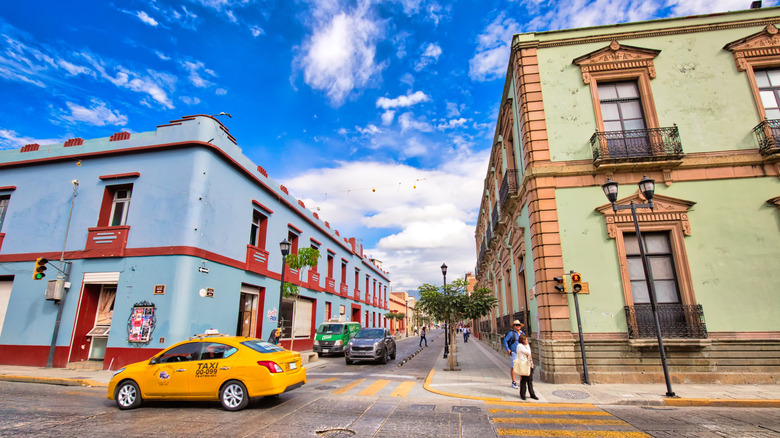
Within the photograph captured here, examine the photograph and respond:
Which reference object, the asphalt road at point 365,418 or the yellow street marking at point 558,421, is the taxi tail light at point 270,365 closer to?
the asphalt road at point 365,418

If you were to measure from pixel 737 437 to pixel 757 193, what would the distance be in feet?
30.2

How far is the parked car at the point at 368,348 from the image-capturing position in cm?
1733

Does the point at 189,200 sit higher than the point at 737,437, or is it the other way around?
the point at 189,200

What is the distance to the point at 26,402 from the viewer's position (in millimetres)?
8047

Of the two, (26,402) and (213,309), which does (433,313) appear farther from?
(26,402)

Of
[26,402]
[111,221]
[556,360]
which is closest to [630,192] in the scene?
[556,360]

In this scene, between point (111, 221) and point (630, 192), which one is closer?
point (630, 192)

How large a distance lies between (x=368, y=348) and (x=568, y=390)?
32.0ft

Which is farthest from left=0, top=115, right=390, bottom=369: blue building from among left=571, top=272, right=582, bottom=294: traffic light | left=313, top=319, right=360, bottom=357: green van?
left=571, top=272, right=582, bottom=294: traffic light

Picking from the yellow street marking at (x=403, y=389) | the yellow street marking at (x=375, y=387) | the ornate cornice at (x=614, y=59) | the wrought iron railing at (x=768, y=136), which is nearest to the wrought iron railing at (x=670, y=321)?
the wrought iron railing at (x=768, y=136)

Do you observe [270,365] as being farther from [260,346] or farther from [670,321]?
[670,321]

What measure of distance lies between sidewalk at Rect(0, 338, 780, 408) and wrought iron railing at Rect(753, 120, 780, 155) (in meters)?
6.89

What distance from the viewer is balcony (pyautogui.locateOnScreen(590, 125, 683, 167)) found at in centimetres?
1157

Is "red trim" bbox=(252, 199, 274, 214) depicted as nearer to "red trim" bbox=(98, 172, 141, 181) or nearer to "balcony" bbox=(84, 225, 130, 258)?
"red trim" bbox=(98, 172, 141, 181)
